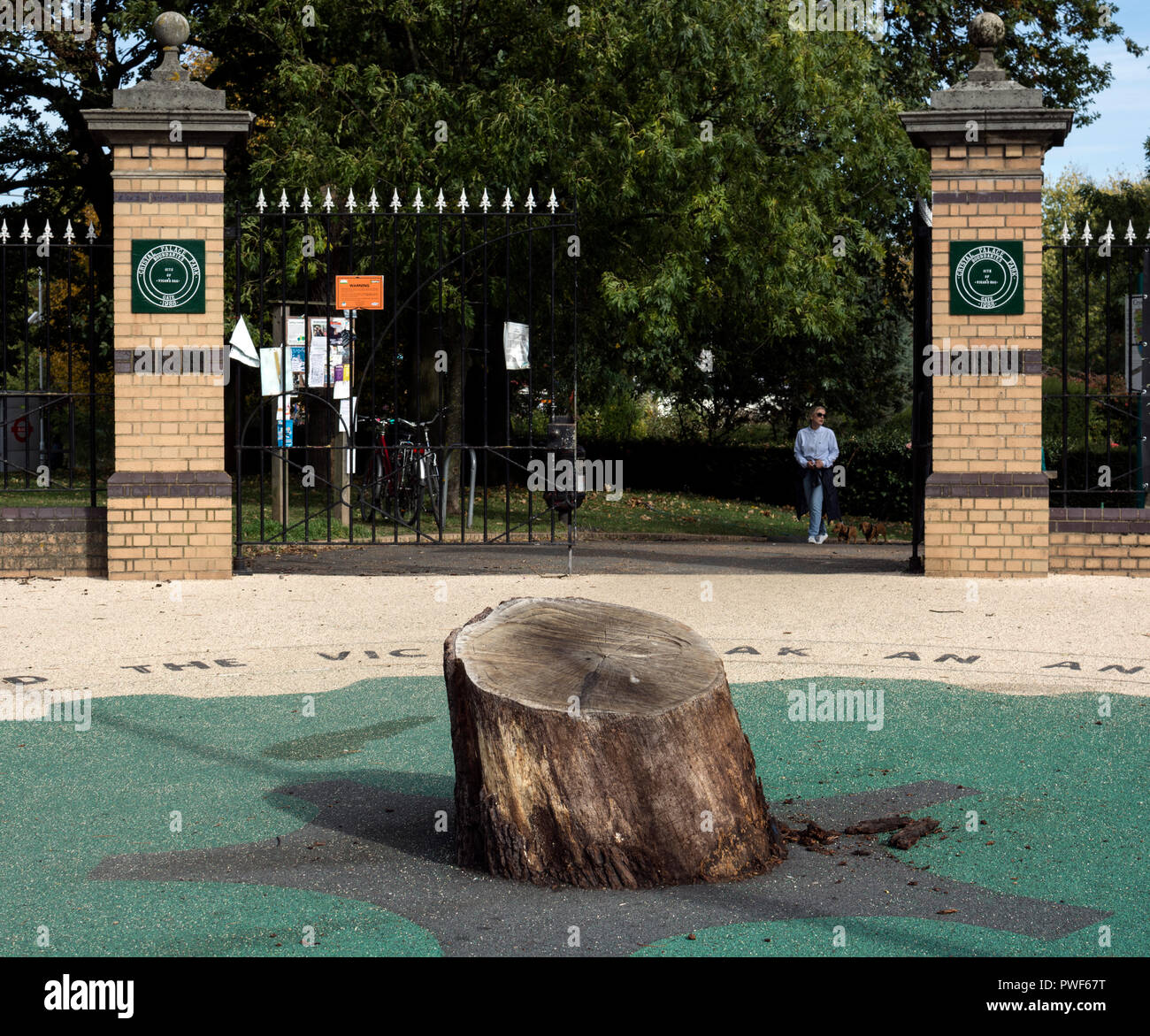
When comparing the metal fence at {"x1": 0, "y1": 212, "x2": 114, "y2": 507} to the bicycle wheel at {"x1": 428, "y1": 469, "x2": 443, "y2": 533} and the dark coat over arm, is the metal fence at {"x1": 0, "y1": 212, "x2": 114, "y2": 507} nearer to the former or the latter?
the bicycle wheel at {"x1": 428, "y1": 469, "x2": 443, "y2": 533}

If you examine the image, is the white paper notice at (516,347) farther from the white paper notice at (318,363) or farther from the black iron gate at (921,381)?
the black iron gate at (921,381)

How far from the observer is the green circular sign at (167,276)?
36.3 ft

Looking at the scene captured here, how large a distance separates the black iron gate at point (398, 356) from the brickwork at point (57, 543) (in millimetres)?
1142

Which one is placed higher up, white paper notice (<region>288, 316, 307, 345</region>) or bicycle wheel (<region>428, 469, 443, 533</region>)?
white paper notice (<region>288, 316, 307, 345</region>)

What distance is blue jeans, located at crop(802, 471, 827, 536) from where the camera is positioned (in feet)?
53.5

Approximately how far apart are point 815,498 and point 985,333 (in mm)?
5329

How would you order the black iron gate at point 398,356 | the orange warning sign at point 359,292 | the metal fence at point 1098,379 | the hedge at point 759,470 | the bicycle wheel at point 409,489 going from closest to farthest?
the metal fence at point 1098,379 → the orange warning sign at point 359,292 → the black iron gate at point 398,356 → the bicycle wheel at point 409,489 → the hedge at point 759,470

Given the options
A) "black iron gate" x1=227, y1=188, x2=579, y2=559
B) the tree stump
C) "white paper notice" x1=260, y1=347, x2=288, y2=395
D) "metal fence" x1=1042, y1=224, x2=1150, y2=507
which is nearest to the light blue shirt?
"metal fence" x1=1042, y1=224, x2=1150, y2=507

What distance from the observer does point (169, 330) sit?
11.1 meters

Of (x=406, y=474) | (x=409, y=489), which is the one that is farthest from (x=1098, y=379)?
(x=406, y=474)

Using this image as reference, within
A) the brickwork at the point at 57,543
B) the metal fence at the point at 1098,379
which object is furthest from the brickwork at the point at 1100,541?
the brickwork at the point at 57,543

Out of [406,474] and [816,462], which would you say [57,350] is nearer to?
[406,474]

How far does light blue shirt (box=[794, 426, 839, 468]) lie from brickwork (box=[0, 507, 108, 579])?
8.26 meters

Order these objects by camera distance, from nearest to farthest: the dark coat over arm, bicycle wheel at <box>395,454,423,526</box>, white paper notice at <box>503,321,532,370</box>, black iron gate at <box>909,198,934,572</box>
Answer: black iron gate at <box>909,198,934,572</box> < white paper notice at <box>503,321,532,370</box> < bicycle wheel at <box>395,454,423,526</box> < the dark coat over arm
